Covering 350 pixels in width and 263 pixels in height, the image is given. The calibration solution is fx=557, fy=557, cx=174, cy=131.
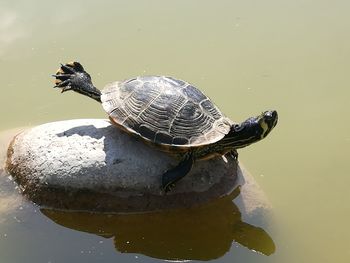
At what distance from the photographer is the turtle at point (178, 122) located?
3.83m

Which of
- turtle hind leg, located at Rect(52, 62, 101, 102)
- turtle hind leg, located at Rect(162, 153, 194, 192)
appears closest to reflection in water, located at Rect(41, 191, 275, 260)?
turtle hind leg, located at Rect(162, 153, 194, 192)

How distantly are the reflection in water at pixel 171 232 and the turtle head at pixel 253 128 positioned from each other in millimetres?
569

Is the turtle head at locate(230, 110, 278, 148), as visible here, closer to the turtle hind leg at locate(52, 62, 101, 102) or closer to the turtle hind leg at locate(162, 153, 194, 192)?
the turtle hind leg at locate(162, 153, 194, 192)

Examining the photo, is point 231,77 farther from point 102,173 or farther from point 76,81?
point 102,173

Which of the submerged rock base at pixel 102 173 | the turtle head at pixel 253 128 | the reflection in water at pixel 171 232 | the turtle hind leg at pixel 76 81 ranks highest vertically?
the turtle hind leg at pixel 76 81

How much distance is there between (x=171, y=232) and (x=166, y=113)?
841 mm

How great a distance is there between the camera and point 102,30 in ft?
20.4

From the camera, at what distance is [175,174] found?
3.79m

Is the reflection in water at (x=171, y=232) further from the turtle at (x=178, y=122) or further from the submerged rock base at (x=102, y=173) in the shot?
the turtle at (x=178, y=122)

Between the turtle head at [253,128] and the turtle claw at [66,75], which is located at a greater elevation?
the turtle claw at [66,75]

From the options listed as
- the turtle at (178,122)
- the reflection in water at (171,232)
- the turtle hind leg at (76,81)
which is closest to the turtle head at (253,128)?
the turtle at (178,122)

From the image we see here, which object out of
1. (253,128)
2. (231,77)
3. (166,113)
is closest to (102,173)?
(166,113)

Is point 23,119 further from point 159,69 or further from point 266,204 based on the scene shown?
point 266,204

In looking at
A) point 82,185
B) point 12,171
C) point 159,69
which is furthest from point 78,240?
point 159,69
